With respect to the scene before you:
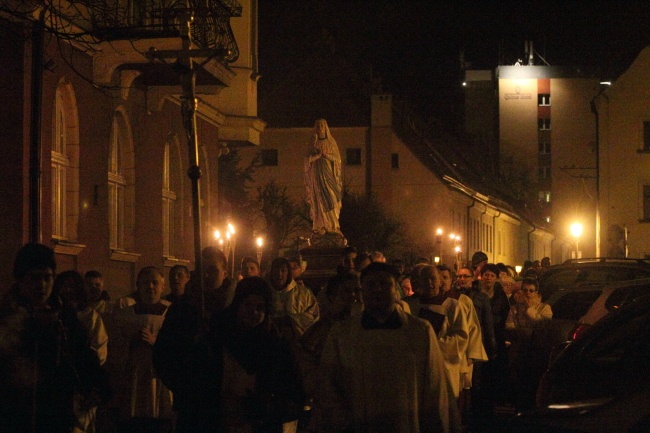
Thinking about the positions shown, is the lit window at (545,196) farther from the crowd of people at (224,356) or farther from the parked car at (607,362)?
the parked car at (607,362)

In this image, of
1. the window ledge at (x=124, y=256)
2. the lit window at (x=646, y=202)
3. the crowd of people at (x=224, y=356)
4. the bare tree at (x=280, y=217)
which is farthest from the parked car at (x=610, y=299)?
the bare tree at (x=280, y=217)

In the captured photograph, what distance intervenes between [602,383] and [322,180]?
1919cm

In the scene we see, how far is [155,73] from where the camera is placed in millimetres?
21672

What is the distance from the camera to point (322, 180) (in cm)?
2553

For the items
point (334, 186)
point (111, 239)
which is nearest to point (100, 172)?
point (111, 239)

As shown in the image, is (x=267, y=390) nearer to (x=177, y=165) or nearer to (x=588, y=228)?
(x=177, y=165)

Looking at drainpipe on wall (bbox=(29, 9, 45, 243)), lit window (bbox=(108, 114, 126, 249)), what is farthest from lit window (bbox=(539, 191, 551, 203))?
drainpipe on wall (bbox=(29, 9, 45, 243))

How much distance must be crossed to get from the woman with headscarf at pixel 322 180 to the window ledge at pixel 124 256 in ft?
15.4

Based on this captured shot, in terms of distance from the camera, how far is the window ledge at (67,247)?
18.2 meters

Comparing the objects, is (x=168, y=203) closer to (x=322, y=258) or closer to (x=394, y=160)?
(x=322, y=258)

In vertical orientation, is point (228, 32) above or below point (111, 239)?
above

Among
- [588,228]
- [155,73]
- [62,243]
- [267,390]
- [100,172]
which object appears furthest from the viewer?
[588,228]

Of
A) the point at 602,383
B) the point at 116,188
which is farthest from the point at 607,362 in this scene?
the point at 116,188

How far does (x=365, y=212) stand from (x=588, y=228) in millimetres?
23500
